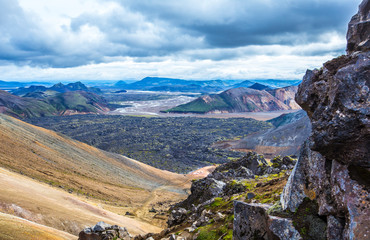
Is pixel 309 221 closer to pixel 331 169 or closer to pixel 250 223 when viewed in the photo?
pixel 331 169

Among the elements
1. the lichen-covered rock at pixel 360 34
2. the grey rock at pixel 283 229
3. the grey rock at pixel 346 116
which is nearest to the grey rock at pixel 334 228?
the grey rock at pixel 283 229

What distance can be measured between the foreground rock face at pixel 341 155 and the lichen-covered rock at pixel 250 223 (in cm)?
150

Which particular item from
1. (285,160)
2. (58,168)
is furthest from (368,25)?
(58,168)

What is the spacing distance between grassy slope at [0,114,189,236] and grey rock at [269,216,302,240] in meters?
26.9

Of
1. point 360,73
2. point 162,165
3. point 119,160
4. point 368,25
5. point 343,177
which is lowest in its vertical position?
point 162,165

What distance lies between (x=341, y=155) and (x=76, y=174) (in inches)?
2377

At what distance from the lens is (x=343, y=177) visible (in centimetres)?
986

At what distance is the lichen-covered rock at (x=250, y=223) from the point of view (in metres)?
12.7

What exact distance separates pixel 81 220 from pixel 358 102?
33261 mm

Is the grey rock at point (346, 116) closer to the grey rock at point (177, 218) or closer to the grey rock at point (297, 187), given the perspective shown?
the grey rock at point (297, 187)

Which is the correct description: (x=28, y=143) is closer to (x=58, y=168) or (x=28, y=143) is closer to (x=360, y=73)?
(x=58, y=168)

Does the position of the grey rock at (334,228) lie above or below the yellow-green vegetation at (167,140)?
above

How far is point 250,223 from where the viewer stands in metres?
13.3

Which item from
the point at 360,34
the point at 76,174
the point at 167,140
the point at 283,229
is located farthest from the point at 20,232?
the point at 167,140
